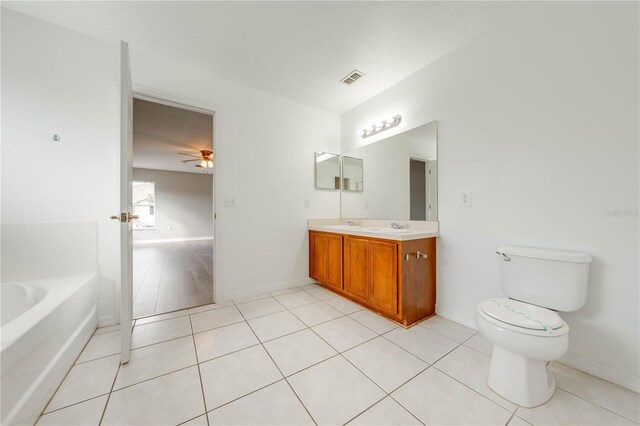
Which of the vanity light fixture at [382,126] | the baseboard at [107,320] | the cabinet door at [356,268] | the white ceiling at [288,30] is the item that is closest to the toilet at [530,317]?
the cabinet door at [356,268]

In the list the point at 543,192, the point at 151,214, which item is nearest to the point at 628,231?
the point at 543,192

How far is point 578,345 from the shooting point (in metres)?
1.41

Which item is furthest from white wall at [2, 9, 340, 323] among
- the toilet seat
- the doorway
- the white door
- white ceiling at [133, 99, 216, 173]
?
the toilet seat

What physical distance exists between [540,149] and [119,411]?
2832mm

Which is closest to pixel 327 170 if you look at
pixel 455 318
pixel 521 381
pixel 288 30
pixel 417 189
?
pixel 417 189

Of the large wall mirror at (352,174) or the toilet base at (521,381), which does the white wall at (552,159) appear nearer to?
the toilet base at (521,381)

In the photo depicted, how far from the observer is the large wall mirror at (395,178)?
7.13ft

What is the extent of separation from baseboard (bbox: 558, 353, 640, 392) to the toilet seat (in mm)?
462

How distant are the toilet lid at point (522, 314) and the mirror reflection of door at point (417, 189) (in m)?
0.99

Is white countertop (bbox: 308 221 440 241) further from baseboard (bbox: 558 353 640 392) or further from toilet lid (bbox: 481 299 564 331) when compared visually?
baseboard (bbox: 558 353 640 392)

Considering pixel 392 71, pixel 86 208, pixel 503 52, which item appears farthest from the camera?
pixel 392 71

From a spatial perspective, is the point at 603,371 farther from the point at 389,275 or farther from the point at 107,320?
the point at 107,320

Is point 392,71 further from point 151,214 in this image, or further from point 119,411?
point 151,214

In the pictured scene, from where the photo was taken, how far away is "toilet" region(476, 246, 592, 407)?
110 centimetres
